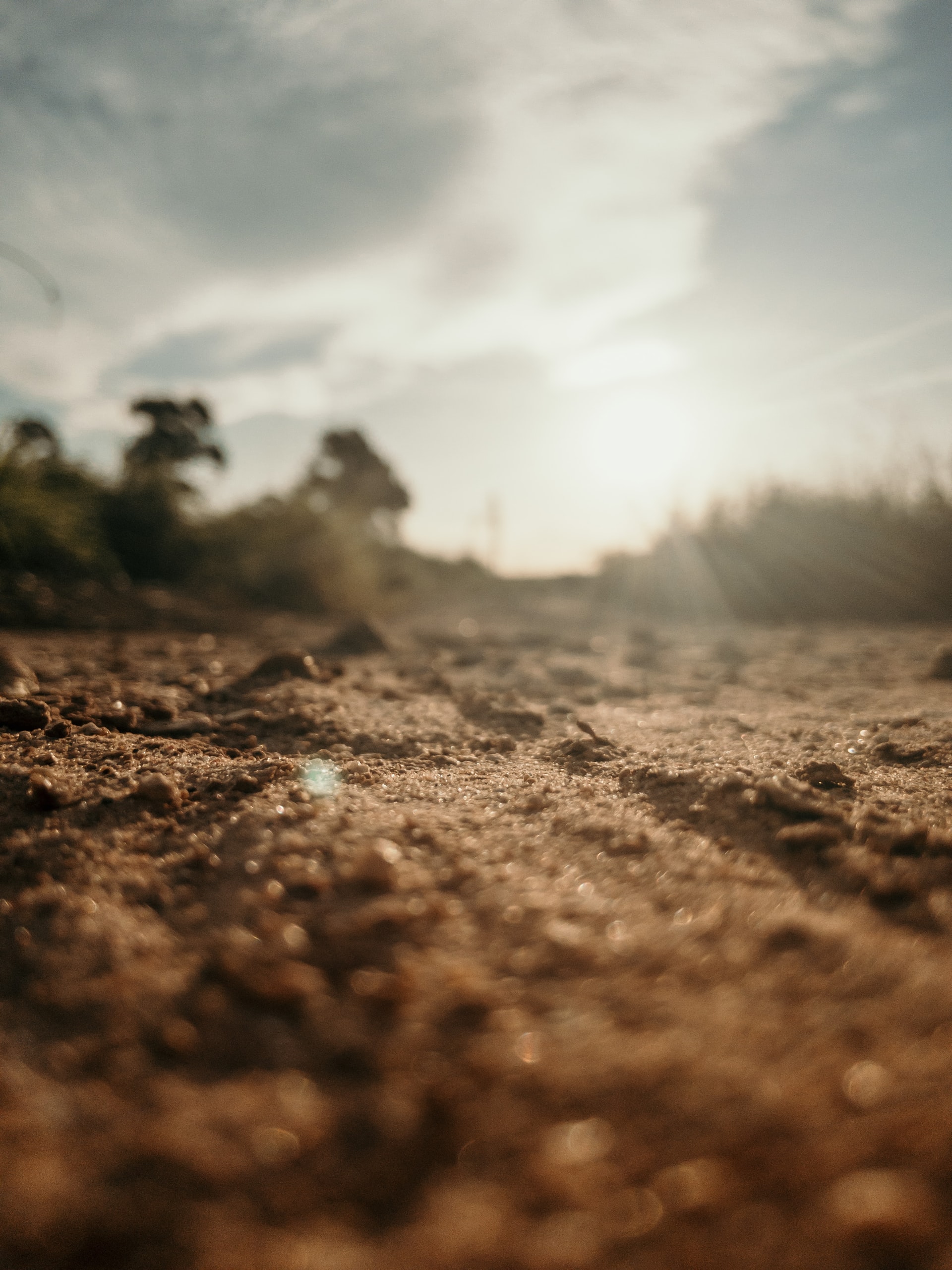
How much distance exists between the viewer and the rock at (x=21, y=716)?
1520 mm

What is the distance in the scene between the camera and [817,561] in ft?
17.6

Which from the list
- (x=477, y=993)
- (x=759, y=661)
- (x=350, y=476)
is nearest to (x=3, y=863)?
(x=477, y=993)

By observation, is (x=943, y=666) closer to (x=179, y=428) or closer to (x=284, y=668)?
(x=284, y=668)

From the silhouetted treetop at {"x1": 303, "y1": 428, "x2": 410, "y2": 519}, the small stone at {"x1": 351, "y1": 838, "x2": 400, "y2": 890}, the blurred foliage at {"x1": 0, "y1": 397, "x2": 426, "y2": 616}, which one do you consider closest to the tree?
the blurred foliage at {"x1": 0, "y1": 397, "x2": 426, "y2": 616}

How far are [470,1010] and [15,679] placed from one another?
1769 millimetres

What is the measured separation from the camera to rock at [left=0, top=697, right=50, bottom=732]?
1520 millimetres

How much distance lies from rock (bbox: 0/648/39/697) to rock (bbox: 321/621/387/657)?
147 centimetres

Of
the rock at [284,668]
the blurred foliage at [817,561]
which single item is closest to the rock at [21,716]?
the rock at [284,668]

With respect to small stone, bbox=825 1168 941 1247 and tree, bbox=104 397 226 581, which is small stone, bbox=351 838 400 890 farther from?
tree, bbox=104 397 226 581

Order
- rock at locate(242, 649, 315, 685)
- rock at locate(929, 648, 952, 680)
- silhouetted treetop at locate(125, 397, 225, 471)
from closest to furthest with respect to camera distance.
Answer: rock at locate(242, 649, 315, 685), rock at locate(929, 648, 952, 680), silhouetted treetop at locate(125, 397, 225, 471)

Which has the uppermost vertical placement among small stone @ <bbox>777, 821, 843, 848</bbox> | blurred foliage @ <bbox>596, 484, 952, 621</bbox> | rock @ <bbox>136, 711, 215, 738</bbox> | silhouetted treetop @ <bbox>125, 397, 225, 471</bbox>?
silhouetted treetop @ <bbox>125, 397, 225, 471</bbox>

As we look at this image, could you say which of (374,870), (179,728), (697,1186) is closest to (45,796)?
(179,728)

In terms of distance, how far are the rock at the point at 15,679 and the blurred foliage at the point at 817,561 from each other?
496cm

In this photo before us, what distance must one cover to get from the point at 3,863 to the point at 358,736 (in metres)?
0.80
